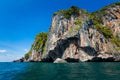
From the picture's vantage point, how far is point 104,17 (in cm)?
12412

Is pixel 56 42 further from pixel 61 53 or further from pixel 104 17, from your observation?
pixel 104 17

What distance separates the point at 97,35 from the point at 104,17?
28.9 metres

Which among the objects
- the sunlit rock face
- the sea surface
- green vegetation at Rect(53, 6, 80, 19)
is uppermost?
green vegetation at Rect(53, 6, 80, 19)

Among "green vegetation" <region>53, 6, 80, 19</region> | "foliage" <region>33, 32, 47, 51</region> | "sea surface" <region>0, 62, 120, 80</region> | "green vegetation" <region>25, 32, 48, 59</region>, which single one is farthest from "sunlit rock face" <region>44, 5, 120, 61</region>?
"sea surface" <region>0, 62, 120, 80</region>

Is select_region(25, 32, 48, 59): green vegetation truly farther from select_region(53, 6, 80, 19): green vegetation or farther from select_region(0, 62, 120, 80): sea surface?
select_region(0, 62, 120, 80): sea surface

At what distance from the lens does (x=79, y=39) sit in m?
94.1

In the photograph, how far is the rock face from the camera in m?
91.4

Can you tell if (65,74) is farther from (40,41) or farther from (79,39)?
(40,41)

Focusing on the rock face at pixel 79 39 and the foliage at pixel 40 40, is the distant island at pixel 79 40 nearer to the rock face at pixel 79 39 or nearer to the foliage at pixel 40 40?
the rock face at pixel 79 39

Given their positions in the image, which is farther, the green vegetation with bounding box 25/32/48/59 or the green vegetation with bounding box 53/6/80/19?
the green vegetation with bounding box 25/32/48/59

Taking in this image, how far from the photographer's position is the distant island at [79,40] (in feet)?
299

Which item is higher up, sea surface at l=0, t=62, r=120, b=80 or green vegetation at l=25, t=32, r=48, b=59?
green vegetation at l=25, t=32, r=48, b=59

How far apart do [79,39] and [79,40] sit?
20.8 inches

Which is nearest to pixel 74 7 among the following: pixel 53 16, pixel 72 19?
pixel 72 19
